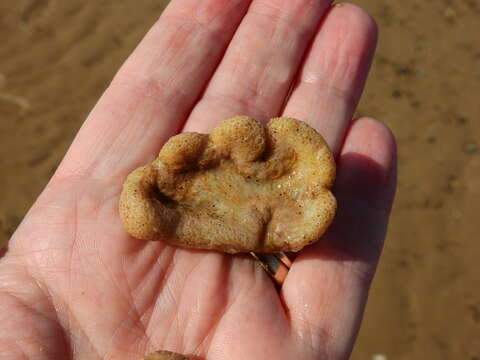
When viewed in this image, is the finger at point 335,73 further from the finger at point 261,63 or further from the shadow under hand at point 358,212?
the shadow under hand at point 358,212

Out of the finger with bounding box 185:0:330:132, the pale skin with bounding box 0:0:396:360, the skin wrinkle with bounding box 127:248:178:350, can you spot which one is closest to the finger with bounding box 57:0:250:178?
the pale skin with bounding box 0:0:396:360

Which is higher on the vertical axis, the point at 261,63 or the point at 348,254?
the point at 261,63

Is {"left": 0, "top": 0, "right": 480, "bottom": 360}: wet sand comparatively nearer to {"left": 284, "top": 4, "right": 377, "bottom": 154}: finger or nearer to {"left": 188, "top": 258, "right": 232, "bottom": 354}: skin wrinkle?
{"left": 284, "top": 4, "right": 377, "bottom": 154}: finger

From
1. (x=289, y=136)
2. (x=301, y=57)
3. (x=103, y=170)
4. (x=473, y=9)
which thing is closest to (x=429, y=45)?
(x=473, y=9)

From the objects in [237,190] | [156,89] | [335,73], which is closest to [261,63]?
[335,73]

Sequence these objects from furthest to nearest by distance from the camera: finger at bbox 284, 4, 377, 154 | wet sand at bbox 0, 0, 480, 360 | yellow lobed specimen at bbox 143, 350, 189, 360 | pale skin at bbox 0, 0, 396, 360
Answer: wet sand at bbox 0, 0, 480, 360, finger at bbox 284, 4, 377, 154, pale skin at bbox 0, 0, 396, 360, yellow lobed specimen at bbox 143, 350, 189, 360

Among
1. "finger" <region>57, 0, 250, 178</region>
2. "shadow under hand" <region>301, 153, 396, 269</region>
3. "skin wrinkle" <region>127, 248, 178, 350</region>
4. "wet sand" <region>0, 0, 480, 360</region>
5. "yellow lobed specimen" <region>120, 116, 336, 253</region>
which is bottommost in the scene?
"wet sand" <region>0, 0, 480, 360</region>

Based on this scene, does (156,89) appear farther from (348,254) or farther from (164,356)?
(164,356)
